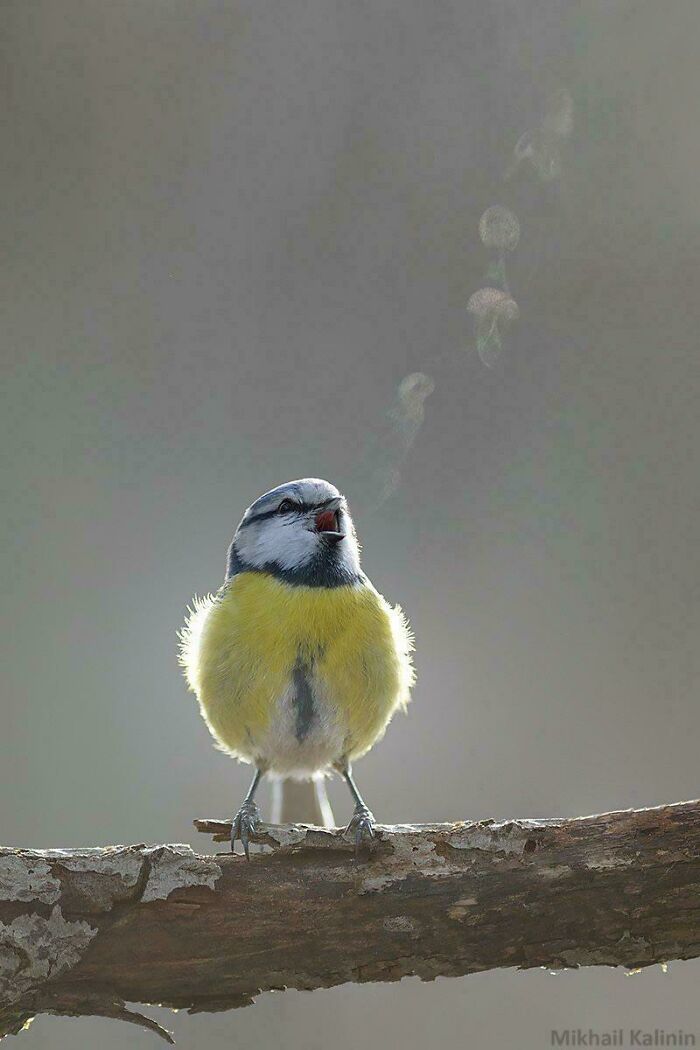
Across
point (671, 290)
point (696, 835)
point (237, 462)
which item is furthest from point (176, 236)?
point (696, 835)

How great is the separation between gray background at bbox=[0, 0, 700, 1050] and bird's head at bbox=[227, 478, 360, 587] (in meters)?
0.35

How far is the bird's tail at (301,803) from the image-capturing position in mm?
1417

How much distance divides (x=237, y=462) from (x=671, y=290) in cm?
89

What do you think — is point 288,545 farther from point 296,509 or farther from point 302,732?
point 302,732

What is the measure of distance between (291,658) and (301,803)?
355 mm

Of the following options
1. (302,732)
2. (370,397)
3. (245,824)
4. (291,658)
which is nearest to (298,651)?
(291,658)

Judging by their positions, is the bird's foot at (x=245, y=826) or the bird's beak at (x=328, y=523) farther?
the bird's beak at (x=328, y=523)

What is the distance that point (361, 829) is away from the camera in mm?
987

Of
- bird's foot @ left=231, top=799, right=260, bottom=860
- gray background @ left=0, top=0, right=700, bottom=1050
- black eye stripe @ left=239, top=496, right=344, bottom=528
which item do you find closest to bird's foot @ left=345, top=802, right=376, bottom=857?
bird's foot @ left=231, top=799, right=260, bottom=860

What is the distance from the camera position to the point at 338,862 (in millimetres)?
974

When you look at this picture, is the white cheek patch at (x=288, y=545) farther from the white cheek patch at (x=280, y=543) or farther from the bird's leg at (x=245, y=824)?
the bird's leg at (x=245, y=824)

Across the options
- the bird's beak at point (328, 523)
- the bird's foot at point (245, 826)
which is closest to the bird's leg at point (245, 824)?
the bird's foot at point (245, 826)

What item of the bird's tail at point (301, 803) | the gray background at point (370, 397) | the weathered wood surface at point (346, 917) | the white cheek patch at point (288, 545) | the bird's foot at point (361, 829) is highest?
the gray background at point (370, 397)

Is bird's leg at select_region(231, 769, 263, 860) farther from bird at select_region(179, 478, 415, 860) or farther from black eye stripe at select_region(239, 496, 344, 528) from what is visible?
black eye stripe at select_region(239, 496, 344, 528)
